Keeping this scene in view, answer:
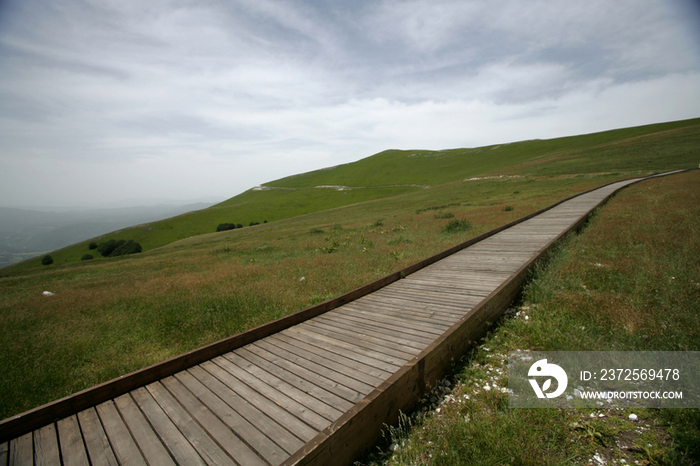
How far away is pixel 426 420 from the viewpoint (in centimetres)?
379

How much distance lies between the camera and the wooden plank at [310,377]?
3766 mm

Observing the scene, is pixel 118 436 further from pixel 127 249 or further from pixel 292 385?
pixel 127 249

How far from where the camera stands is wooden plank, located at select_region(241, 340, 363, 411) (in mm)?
3766

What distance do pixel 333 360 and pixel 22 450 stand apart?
3.49 meters

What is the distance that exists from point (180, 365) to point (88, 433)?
1.27 m

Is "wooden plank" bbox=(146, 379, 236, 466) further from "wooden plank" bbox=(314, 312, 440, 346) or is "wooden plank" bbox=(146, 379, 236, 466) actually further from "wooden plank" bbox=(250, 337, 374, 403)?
"wooden plank" bbox=(314, 312, 440, 346)

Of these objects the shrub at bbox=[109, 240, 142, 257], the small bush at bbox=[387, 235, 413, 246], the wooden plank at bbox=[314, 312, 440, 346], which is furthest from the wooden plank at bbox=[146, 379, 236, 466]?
the shrub at bbox=[109, 240, 142, 257]

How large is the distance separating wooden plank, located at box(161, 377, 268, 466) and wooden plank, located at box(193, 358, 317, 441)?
1.32 feet

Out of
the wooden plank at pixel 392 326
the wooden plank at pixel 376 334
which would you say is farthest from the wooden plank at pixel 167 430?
the wooden plank at pixel 392 326

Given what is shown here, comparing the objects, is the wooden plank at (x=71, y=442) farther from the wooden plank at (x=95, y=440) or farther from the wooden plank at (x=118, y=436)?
the wooden plank at (x=118, y=436)

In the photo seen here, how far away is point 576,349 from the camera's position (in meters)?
4.79

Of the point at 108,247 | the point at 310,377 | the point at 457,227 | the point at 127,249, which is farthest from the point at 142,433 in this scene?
the point at 108,247

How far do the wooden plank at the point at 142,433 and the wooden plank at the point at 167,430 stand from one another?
43 millimetres

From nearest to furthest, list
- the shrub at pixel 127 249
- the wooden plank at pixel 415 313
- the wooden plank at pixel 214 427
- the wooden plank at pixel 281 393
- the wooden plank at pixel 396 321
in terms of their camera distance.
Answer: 1. the wooden plank at pixel 214 427
2. the wooden plank at pixel 281 393
3. the wooden plank at pixel 396 321
4. the wooden plank at pixel 415 313
5. the shrub at pixel 127 249
